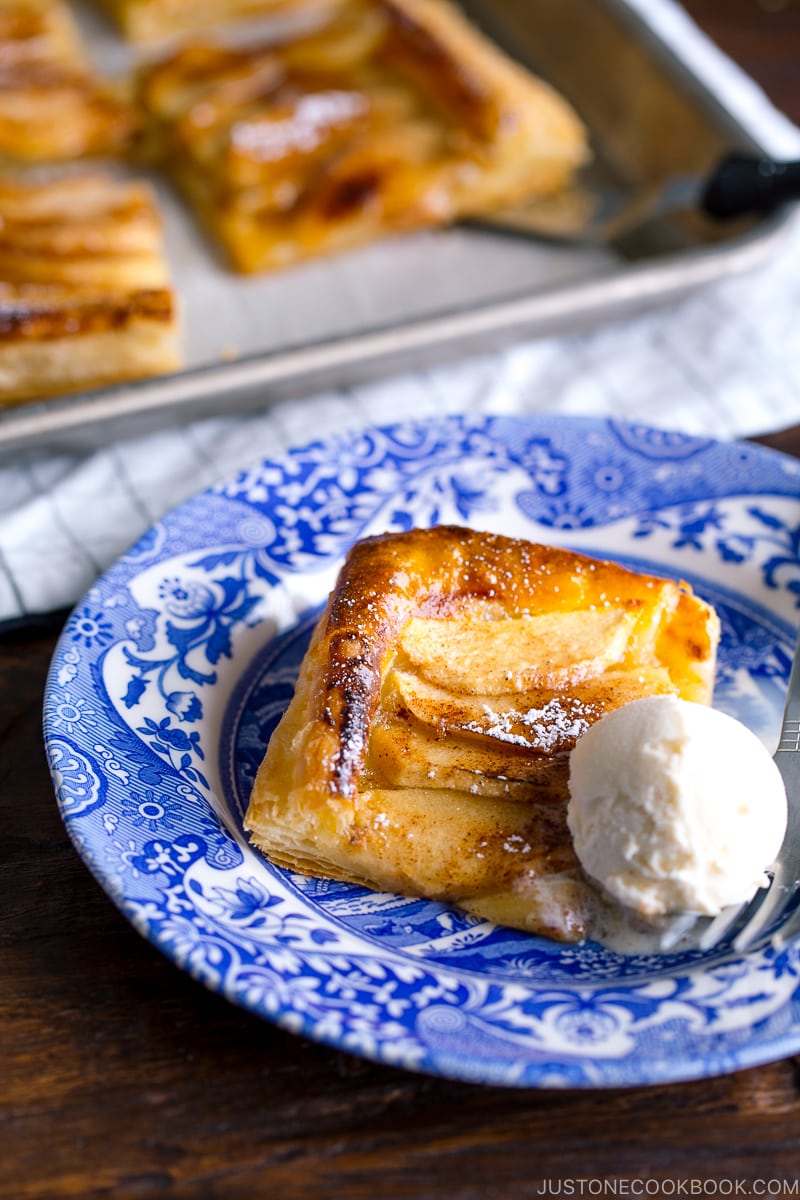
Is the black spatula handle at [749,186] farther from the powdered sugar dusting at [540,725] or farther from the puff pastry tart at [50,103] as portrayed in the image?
the powdered sugar dusting at [540,725]

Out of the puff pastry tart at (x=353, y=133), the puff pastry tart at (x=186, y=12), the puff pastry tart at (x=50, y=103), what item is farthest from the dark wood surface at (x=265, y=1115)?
the puff pastry tart at (x=186, y=12)

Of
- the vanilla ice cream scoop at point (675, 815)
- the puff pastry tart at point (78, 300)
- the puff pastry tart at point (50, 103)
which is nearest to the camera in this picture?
the vanilla ice cream scoop at point (675, 815)

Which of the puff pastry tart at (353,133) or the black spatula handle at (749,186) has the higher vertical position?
the black spatula handle at (749,186)

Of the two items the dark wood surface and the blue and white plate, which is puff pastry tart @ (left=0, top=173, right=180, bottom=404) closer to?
the blue and white plate

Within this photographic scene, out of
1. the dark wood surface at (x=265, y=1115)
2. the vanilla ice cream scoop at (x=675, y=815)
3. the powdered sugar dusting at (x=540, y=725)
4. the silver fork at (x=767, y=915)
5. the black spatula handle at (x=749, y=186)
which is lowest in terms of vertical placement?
the dark wood surface at (x=265, y=1115)

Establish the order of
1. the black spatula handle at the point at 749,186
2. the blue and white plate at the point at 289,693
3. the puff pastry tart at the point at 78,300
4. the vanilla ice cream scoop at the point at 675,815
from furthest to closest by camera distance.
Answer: the black spatula handle at the point at 749,186 < the puff pastry tart at the point at 78,300 < the vanilla ice cream scoop at the point at 675,815 < the blue and white plate at the point at 289,693


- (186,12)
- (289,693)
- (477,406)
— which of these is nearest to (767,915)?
(289,693)

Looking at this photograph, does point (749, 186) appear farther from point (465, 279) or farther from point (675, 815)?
point (675, 815)

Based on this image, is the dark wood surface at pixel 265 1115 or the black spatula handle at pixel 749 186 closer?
the dark wood surface at pixel 265 1115
